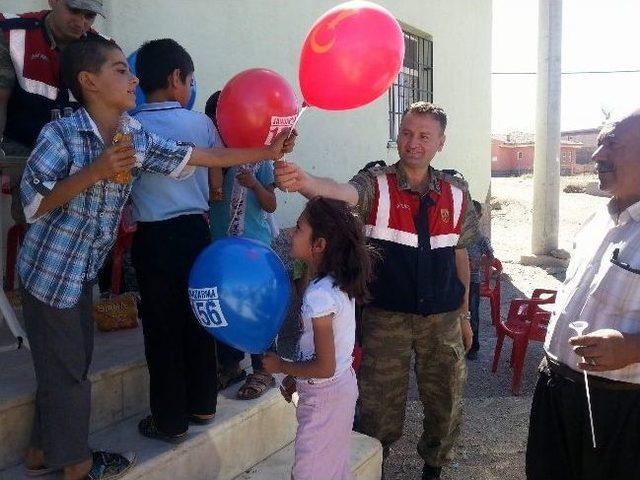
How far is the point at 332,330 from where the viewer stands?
208 centimetres

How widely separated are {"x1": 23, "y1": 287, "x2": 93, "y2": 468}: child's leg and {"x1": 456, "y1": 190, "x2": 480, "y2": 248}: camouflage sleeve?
1.70m

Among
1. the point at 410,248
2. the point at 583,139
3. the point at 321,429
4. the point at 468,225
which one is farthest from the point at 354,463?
the point at 583,139

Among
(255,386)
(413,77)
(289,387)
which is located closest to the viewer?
(289,387)

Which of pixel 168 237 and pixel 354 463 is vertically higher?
pixel 168 237

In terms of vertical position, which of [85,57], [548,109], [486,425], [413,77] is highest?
[413,77]

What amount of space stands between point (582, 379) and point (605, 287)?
314mm

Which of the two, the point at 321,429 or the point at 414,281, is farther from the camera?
the point at 414,281

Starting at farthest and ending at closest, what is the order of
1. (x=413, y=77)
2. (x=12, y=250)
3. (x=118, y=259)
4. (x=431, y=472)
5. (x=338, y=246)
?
1. (x=413, y=77)
2. (x=118, y=259)
3. (x=12, y=250)
4. (x=431, y=472)
5. (x=338, y=246)

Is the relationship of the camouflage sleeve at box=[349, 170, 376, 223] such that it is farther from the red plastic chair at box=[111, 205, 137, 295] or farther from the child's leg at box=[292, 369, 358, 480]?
the red plastic chair at box=[111, 205, 137, 295]

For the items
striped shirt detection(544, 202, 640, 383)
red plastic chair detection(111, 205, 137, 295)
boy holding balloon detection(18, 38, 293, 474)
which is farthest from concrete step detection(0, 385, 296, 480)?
striped shirt detection(544, 202, 640, 383)

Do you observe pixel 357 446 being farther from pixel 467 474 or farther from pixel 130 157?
pixel 130 157

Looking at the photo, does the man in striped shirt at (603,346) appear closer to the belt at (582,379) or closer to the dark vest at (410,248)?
the belt at (582,379)

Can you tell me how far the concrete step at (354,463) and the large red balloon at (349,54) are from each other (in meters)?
1.52

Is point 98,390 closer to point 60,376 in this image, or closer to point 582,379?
point 60,376
